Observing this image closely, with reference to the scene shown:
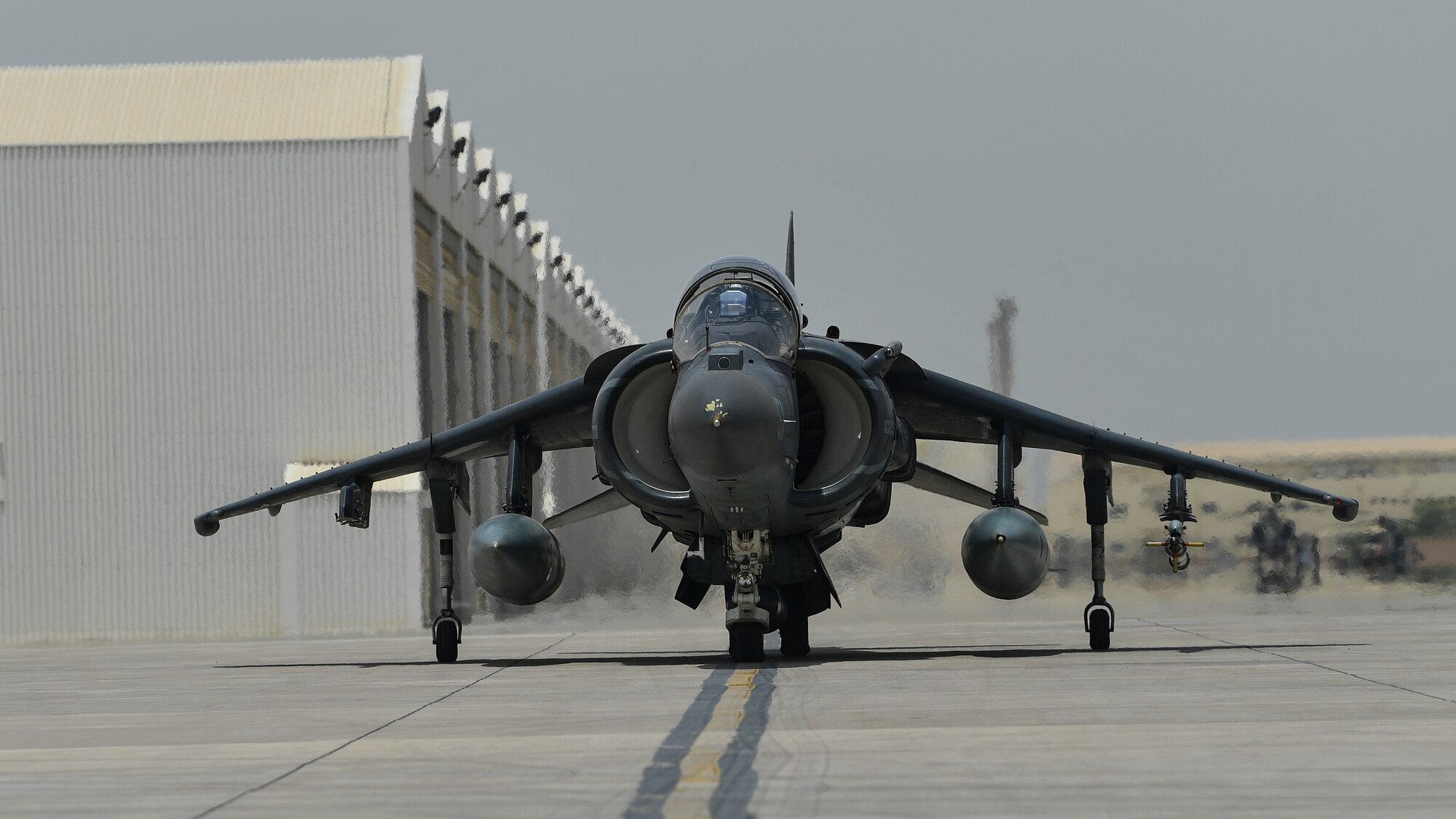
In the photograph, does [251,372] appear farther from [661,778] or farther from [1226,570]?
[661,778]

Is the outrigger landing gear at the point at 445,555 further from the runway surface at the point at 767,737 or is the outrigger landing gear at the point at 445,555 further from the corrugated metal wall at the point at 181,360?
the corrugated metal wall at the point at 181,360

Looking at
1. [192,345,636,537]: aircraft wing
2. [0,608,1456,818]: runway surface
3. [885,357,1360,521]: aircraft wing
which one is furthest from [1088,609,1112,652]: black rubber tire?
[192,345,636,537]: aircraft wing

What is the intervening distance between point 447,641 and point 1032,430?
714 centimetres

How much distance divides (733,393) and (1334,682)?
5.48m

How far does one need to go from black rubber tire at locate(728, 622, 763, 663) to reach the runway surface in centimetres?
29

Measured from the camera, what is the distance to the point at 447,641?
19.4 m

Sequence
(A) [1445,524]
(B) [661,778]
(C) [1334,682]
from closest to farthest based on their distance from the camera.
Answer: (B) [661,778] < (C) [1334,682] < (A) [1445,524]

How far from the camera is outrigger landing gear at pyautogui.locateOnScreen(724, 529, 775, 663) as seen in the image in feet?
54.5

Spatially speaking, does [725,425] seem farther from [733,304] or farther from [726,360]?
[733,304]

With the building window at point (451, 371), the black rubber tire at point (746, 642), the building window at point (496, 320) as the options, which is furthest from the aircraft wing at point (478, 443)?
the building window at point (496, 320)

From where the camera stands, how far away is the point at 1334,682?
13281mm

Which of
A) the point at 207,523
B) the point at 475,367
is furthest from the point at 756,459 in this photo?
the point at 475,367

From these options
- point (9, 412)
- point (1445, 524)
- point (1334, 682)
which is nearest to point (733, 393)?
point (1334, 682)

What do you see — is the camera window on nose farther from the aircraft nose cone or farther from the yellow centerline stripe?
the yellow centerline stripe
